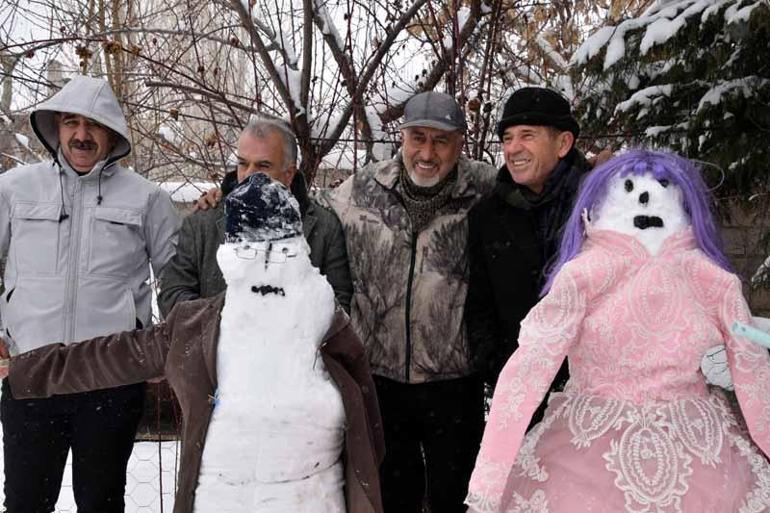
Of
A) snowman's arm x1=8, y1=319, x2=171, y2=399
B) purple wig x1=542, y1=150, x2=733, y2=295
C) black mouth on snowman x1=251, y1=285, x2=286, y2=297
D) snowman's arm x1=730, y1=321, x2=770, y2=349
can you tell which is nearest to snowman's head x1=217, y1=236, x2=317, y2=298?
black mouth on snowman x1=251, y1=285, x2=286, y2=297

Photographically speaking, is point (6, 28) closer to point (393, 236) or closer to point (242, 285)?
point (393, 236)

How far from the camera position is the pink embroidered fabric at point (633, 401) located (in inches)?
69.2

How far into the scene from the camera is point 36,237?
8.43 feet

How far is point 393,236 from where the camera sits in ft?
9.00

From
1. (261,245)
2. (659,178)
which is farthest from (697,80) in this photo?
(261,245)

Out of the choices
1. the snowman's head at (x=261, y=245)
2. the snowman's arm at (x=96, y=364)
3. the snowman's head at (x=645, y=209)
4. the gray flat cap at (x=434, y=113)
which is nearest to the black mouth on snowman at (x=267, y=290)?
the snowman's head at (x=261, y=245)

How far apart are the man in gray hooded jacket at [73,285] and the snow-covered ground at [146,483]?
1.18 meters

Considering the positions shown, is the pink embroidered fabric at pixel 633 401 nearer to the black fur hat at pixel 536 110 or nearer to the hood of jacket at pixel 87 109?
the black fur hat at pixel 536 110

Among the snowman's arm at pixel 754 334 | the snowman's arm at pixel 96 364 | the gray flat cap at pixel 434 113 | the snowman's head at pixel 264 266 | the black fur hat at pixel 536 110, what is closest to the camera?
the snowman's arm at pixel 754 334

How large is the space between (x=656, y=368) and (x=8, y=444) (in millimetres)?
2139

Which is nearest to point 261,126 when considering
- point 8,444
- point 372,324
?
point 372,324

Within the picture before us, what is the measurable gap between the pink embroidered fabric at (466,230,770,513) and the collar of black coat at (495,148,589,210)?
1.71 ft

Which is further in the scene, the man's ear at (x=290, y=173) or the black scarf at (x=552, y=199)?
the man's ear at (x=290, y=173)

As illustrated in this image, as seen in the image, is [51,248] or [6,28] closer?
[51,248]
